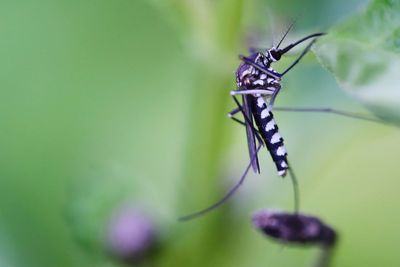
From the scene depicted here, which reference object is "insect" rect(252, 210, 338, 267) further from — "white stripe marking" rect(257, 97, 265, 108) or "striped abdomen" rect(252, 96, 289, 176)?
"white stripe marking" rect(257, 97, 265, 108)

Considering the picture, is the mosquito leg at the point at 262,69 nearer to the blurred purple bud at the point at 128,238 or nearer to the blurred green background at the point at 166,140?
the blurred green background at the point at 166,140

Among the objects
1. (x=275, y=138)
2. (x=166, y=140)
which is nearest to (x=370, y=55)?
(x=275, y=138)

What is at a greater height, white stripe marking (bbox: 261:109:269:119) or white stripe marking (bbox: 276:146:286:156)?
white stripe marking (bbox: 261:109:269:119)

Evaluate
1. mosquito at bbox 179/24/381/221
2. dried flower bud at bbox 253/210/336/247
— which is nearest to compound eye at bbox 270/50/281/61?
mosquito at bbox 179/24/381/221

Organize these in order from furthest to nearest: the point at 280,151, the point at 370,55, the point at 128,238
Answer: the point at 128,238 → the point at 280,151 → the point at 370,55

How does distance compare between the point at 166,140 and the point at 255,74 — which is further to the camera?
the point at 166,140

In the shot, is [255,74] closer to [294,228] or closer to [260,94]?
[260,94]
